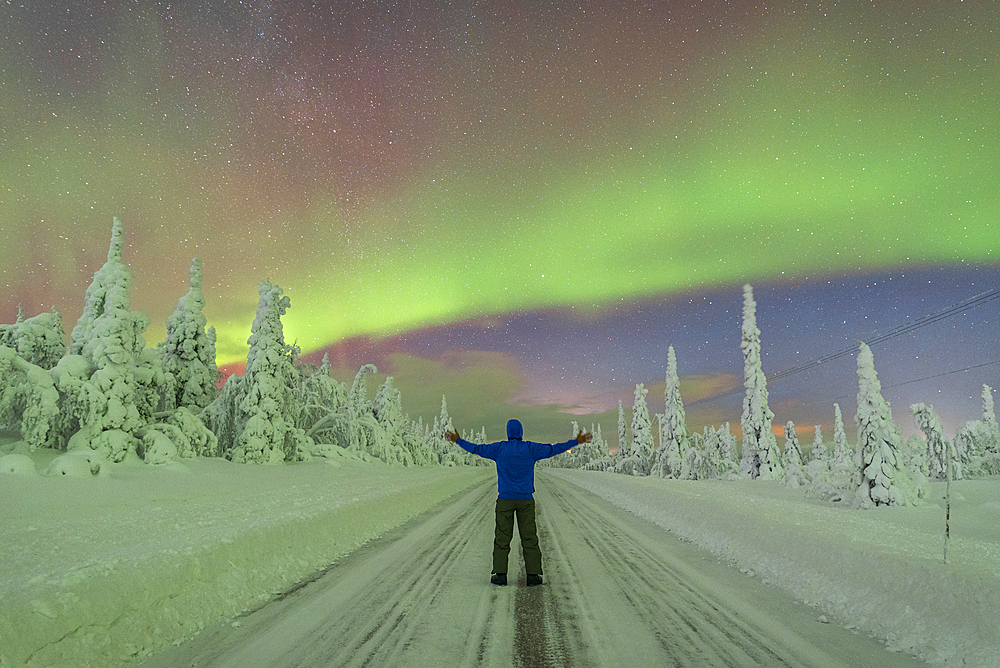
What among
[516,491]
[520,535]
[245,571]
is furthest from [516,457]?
[245,571]

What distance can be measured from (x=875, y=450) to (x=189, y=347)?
3951 centimetres

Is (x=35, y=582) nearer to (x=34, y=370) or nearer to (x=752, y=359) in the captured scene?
(x=34, y=370)

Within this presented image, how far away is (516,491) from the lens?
23.3ft

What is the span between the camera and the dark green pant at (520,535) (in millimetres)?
6656

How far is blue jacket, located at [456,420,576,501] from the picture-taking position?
711cm

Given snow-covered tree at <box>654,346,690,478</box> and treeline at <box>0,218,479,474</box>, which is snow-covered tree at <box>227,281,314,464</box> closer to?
treeline at <box>0,218,479,474</box>

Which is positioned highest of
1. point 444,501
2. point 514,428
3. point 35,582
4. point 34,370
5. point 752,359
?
point 752,359

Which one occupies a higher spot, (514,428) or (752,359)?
(752,359)

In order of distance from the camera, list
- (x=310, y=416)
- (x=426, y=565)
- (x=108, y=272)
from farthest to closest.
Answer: (x=310, y=416) → (x=108, y=272) → (x=426, y=565)

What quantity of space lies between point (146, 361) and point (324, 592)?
86.3 feet

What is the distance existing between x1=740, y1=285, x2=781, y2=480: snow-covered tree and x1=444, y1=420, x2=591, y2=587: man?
136ft

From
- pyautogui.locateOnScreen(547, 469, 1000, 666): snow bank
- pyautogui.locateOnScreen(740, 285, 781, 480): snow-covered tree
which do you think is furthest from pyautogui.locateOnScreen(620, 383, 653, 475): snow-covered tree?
pyautogui.locateOnScreen(547, 469, 1000, 666): snow bank

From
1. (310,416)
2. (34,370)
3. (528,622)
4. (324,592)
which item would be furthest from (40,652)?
(310,416)

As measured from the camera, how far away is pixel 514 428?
23.9ft
